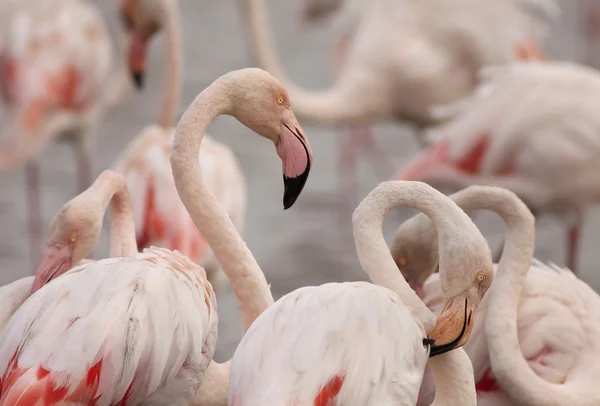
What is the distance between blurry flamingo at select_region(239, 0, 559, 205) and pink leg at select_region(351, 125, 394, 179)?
3.97 feet

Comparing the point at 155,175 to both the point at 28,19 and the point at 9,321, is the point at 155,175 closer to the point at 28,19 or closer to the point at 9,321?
the point at 9,321

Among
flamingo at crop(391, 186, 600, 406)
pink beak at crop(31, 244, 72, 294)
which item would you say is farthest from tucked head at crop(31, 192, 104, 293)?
flamingo at crop(391, 186, 600, 406)

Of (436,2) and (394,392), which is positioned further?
(436,2)

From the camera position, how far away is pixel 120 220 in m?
3.33

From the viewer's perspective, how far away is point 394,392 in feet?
8.50

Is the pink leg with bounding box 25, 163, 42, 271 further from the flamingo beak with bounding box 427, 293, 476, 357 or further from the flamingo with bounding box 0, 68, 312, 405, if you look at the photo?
the flamingo beak with bounding box 427, 293, 476, 357

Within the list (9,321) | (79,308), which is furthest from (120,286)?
(9,321)

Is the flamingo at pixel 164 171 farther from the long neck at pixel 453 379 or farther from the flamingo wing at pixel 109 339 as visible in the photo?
the long neck at pixel 453 379

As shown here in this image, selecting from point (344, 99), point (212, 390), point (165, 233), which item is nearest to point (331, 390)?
point (212, 390)

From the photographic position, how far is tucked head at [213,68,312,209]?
305 cm

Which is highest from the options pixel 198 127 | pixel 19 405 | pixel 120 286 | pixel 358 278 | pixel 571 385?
pixel 198 127

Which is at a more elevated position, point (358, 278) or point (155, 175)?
point (155, 175)

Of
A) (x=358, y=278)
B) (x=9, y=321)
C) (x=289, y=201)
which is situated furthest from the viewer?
(x=358, y=278)

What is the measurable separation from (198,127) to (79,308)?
0.61 metres
